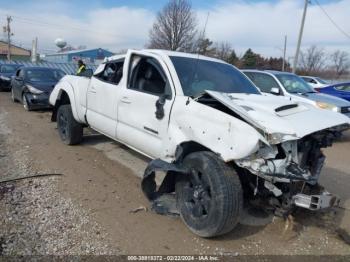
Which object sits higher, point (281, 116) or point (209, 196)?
point (281, 116)

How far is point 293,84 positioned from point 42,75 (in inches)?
343

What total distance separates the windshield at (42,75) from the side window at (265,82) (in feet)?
23.3

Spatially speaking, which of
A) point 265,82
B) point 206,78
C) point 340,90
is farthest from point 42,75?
point 340,90

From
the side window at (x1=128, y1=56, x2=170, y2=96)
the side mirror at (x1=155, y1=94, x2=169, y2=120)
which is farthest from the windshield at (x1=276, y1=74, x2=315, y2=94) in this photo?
the side mirror at (x1=155, y1=94, x2=169, y2=120)

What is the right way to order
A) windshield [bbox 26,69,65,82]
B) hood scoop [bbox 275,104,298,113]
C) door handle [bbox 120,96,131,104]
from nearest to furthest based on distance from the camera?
hood scoop [bbox 275,104,298,113] → door handle [bbox 120,96,131,104] → windshield [bbox 26,69,65,82]

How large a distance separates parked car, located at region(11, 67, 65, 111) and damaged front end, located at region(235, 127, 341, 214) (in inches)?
375

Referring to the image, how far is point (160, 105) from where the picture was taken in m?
4.21

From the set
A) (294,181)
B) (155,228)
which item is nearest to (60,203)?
(155,228)

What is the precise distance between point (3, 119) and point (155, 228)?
7.89 meters

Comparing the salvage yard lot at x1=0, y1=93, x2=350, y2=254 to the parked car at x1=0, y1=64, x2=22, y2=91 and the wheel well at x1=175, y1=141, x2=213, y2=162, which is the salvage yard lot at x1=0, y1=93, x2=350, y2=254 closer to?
the wheel well at x1=175, y1=141, x2=213, y2=162

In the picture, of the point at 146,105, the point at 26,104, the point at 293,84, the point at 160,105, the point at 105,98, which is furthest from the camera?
the point at 26,104

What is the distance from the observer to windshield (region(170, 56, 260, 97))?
4.34 metres

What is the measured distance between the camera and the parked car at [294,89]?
903cm

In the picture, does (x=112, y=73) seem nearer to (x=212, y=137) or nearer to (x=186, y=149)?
(x=186, y=149)
